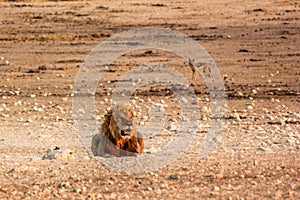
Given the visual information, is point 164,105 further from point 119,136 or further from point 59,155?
point 119,136

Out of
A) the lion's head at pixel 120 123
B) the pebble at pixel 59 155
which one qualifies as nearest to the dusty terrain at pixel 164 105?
the pebble at pixel 59 155

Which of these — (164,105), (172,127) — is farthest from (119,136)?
(164,105)

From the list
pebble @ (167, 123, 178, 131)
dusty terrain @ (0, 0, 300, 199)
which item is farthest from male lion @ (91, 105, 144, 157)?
pebble @ (167, 123, 178, 131)

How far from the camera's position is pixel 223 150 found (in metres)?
9.87

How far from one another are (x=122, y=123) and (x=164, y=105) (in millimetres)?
5308

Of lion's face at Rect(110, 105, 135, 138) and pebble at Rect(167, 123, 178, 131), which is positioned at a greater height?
lion's face at Rect(110, 105, 135, 138)

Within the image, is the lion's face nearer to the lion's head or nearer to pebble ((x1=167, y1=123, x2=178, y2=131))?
the lion's head

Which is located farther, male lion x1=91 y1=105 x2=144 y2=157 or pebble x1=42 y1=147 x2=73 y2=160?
pebble x1=42 y1=147 x2=73 y2=160

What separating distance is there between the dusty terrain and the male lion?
241 millimetres

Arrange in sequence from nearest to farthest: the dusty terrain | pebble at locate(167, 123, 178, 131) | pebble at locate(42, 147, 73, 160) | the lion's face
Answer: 1. the dusty terrain
2. the lion's face
3. pebble at locate(42, 147, 73, 160)
4. pebble at locate(167, 123, 178, 131)

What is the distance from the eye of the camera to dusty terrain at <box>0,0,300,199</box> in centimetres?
812

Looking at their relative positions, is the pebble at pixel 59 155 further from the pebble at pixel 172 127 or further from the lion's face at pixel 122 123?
the pebble at pixel 172 127

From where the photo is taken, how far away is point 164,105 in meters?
14.4

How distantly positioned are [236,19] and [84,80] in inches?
722
